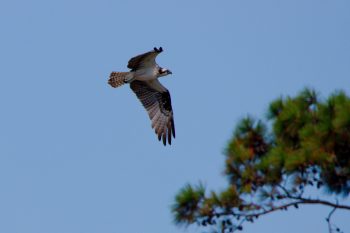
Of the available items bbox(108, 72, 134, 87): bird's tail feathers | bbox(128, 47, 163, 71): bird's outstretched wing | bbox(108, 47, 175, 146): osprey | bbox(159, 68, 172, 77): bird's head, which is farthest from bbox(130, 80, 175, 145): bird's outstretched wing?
bbox(128, 47, 163, 71): bird's outstretched wing

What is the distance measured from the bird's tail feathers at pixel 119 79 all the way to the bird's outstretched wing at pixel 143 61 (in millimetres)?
291

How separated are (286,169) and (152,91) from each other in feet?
30.5

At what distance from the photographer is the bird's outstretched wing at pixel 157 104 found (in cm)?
1723

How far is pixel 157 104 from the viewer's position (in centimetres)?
1750

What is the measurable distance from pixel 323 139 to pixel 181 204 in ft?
4.74

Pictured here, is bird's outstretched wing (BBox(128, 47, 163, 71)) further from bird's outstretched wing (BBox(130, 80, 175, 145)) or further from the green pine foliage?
the green pine foliage

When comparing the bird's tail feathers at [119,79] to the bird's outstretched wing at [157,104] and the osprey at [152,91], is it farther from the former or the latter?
the bird's outstretched wing at [157,104]

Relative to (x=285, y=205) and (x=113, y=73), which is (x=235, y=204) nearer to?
(x=285, y=205)

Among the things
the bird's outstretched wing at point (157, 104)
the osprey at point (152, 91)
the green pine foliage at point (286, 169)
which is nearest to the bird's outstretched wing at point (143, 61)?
the osprey at point (152, 91)

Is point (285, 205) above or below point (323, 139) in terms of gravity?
below

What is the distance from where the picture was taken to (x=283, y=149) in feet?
28.1

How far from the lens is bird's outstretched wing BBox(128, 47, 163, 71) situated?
1582 cm

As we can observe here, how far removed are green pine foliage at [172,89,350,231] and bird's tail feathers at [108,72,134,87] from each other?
8340mm

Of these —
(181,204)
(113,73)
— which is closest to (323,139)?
(181,204)
